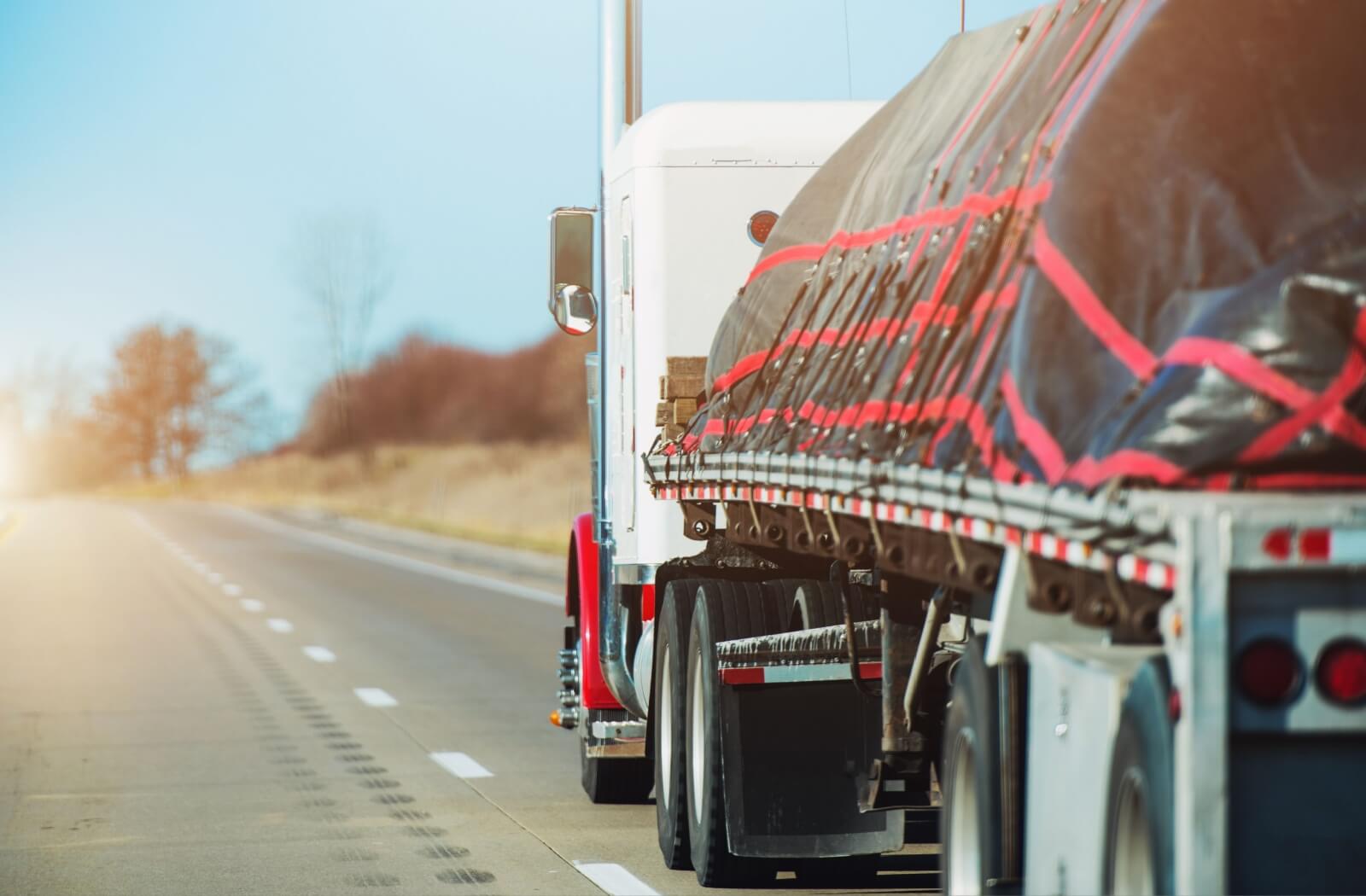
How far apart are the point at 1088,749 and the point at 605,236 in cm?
631

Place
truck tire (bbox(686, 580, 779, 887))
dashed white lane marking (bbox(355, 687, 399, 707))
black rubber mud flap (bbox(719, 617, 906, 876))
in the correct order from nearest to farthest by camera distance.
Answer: black rubber mud flap (bbox(719, 617, 906, 876)) < truck tire (bbox(686, 580, 779, 887)) < dashed white lane marking (bbox(355, 687, 399, 707))

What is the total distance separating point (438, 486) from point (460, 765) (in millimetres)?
62322

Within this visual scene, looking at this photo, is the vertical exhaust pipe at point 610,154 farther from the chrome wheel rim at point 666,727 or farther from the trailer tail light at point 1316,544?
the trailer tail light at point 1316,544

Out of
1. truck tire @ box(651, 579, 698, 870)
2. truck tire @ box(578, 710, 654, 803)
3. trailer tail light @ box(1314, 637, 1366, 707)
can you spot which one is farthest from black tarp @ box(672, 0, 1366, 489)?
truck tire @ box(578, 710, 654, 803)

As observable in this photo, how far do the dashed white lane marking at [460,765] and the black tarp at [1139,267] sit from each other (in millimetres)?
5309

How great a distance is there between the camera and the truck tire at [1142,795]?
4.39 metres

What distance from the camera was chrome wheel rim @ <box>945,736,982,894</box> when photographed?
6.03 meters

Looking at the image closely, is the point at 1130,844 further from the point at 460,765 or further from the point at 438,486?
the point at 438,486

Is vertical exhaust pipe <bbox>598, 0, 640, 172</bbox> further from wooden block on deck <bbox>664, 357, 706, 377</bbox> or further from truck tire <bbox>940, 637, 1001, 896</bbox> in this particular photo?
truck tire <bbox>940, 637, 1001, 896</bbox>

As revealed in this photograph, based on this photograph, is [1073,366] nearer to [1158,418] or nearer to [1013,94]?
[1158,418]

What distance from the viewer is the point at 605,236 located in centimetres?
1091

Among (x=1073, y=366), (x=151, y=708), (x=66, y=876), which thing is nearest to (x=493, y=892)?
(x=66, y=876)

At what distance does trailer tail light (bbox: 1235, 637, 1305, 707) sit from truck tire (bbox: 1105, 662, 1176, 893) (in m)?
0.20

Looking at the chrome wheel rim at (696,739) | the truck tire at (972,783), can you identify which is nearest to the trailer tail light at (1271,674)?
the truck tire at (972,783)
